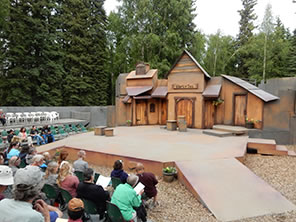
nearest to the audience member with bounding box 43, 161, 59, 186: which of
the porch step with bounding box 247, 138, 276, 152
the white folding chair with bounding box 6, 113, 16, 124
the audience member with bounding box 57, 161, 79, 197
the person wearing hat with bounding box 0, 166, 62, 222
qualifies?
the audience member with bounding box 57, 161, 79, 197

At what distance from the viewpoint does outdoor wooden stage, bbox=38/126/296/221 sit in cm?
445

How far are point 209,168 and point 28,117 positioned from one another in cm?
1366

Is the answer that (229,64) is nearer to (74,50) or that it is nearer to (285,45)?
(285,45)

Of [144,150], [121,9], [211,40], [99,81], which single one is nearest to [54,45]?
[99,81]

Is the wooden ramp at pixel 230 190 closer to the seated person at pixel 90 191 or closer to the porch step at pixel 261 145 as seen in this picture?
the seated person at pixel 90 191

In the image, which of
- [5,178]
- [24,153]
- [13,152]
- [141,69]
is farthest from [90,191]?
[141,69]

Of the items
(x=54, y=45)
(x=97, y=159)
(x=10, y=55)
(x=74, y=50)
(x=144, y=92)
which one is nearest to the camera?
(x=97, y=159)

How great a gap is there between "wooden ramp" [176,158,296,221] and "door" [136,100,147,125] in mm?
9807

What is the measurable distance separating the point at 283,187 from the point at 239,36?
1268 inches

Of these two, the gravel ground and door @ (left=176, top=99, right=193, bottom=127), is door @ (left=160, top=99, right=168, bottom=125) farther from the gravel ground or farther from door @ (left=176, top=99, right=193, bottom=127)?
the gravel ground

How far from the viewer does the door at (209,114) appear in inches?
519

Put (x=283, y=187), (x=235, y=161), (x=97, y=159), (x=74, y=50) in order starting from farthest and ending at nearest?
1. (x=74, y=50)
2. (x=97, y=159)
3. (x=235, y=161)
4. (x=283, y=187)

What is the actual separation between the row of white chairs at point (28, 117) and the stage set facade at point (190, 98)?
5434 millimetres

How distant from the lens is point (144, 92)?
51.0ft
